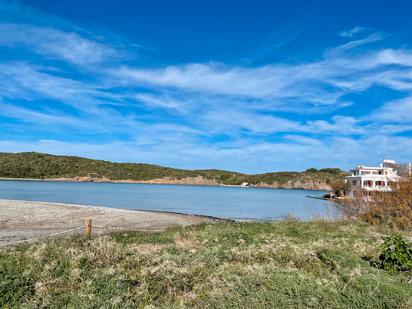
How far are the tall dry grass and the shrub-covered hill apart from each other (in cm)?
7857

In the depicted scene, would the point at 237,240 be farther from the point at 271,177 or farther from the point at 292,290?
the point at 271,177

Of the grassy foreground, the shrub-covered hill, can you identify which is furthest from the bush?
the shrub-covered hill

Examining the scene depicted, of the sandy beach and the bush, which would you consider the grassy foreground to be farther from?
the sandy beach

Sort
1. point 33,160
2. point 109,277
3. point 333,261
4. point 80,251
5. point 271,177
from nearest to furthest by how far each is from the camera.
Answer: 1. point 109,277
2. point 80,251
3. point 333,261
4. point 33,160
5. point 271,177

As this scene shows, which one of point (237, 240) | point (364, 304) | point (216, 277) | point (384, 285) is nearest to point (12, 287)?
point (216, 277)

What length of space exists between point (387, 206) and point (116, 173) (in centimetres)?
10567

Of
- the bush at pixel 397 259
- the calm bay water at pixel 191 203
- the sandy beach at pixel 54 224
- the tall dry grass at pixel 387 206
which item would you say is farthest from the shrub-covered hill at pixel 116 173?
the bush at pixel 397 259

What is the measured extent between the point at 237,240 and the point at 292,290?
4.80 m

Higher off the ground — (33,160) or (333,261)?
(33,160)

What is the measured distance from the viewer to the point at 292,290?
5.77m

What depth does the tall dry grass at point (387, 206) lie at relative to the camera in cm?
1722

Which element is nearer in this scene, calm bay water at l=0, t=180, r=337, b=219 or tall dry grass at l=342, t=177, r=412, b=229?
tall dry grass at l=342, t=177, r=412, b=229

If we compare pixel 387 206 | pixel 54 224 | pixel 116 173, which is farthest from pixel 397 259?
pixel 116 173

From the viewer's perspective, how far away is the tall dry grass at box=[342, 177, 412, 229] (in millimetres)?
17222
